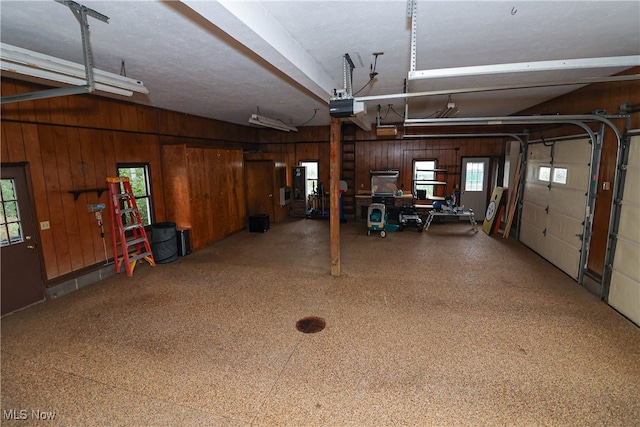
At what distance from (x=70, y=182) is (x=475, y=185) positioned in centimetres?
987

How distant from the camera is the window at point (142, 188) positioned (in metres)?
5.88

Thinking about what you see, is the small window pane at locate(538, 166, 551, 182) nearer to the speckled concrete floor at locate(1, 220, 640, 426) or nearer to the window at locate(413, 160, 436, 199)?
the speckled concrete floor at locate(1, 220, 640, 426)

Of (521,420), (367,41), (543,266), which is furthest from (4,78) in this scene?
(543,266)

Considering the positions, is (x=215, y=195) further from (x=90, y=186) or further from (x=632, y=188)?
(x=632, y=188)

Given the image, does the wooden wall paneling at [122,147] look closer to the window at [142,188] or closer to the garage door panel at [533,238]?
the window at [142,188]

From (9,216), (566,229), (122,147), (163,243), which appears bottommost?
(163,243)

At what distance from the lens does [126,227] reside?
5.21 meters

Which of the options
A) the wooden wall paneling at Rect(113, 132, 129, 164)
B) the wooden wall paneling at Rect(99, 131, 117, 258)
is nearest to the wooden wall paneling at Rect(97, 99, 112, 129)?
the wooden wall paneling at Rect(99, 131, 117, 258)

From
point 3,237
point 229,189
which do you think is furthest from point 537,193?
point 3,237

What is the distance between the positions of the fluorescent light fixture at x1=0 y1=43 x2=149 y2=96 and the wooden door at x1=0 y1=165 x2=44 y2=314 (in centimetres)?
165

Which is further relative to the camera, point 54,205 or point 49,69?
point 54,205

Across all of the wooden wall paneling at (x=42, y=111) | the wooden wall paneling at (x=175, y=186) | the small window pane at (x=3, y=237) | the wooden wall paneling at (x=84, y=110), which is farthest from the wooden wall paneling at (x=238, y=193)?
the small window pane at (x=3, y=237)

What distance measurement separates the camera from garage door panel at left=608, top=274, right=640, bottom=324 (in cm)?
355

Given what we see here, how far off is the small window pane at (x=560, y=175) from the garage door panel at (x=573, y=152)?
0.54 ft
